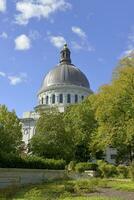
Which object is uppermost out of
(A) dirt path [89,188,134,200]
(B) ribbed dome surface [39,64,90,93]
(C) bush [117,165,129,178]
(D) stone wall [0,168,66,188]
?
(B) ribbed dome surface [39,64,90,93]

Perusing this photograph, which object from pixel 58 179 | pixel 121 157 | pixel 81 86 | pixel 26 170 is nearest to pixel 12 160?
pixel 26 170

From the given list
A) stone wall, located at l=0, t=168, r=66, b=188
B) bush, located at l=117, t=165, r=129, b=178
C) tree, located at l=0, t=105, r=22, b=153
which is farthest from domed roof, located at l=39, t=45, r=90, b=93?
stone wall, located at l=0, t=168, r=66, b=188

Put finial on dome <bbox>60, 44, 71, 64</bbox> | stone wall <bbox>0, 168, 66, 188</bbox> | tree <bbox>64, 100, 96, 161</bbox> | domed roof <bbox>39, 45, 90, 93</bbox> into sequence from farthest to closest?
finial on dome <bbox>60, 44, 71, 64</bbox>
domed roof <bbox>39, 45, 90, 93</bbox>
tree <bbox>64, 100, 96, 161</bbox>
stone wall <bbox>0, 168, 66, 188</bbox>

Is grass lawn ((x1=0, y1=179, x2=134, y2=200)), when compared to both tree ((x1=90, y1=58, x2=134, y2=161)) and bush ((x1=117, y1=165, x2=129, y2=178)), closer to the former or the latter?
bush ((x1=117, y1=165, x2=129, y2=178))

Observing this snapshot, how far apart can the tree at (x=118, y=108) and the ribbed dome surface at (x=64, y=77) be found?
62074 mm

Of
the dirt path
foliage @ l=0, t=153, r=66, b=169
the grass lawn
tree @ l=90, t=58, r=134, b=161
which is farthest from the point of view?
tree @ l=90, t=58, r=134, b=161

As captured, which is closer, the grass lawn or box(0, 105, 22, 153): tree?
the grass lawn

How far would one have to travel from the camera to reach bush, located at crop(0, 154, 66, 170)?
30155 millimetres

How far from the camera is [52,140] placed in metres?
51.5

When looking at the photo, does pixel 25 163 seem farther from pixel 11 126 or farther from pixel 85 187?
pixel 11 126

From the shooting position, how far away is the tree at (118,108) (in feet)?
134

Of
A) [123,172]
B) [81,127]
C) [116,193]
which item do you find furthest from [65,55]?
[116,193]

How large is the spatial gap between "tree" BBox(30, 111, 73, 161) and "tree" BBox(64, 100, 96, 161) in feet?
11.7

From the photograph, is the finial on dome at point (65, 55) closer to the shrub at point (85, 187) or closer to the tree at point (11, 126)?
the tree at point (11, 126)
